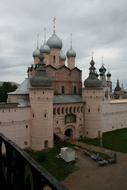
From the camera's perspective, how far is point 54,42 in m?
24.7

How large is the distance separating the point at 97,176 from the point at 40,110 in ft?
26.0

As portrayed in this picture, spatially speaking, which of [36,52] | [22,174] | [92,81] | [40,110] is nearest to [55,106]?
[40,110]

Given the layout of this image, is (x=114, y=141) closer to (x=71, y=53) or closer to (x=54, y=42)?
(x=71, y=53)

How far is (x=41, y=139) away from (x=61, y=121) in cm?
327

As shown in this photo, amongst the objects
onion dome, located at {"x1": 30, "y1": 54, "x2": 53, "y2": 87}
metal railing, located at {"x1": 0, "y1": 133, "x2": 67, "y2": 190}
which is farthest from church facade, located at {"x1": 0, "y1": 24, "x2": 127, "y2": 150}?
metal railing, located at {"x1": 0, "y1": 133, "x2": 67, "y2": 190}

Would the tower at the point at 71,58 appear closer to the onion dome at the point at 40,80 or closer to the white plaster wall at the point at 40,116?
the onion dome at the point at 40,80

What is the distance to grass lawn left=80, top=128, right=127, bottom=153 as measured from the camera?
1941cm

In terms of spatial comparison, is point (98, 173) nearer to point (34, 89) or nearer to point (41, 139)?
point (41, 139)

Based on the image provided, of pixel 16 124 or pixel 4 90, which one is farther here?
pixel 4 90

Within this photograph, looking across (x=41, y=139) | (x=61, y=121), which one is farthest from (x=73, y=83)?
(x=41, y=139)

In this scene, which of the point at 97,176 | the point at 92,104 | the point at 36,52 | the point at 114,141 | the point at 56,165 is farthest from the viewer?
the point at 36,52

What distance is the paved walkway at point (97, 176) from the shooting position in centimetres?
1212

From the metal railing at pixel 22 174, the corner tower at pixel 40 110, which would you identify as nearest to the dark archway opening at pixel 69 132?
the corner tower at pixel 40 110

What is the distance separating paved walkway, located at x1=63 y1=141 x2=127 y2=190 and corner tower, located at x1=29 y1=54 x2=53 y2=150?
414 cm
